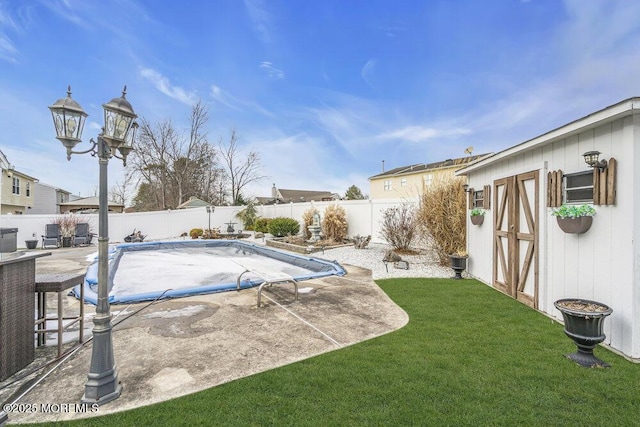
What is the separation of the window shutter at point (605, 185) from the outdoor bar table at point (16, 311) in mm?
6242

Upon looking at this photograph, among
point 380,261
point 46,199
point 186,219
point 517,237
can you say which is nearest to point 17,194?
point 46,199

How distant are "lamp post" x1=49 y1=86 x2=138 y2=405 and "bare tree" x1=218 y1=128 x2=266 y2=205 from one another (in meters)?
26.1

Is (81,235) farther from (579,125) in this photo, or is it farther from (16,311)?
(579,125)

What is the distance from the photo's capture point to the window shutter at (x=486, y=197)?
6.55 meters

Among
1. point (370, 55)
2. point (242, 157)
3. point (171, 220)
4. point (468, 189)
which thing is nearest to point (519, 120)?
point (468, 189)

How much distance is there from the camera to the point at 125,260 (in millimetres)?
10852

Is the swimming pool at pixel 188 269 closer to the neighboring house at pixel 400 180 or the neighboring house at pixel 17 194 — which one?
the neighboring house at pixel 17 194

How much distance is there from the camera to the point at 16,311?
2812 mm

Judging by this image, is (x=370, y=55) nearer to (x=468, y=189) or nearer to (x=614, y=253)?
(x=468, y=189)

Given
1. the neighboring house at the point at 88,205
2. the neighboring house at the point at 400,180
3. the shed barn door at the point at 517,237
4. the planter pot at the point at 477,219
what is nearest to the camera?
the shed barn door at the point at 517,237

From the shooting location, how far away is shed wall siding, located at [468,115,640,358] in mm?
3166

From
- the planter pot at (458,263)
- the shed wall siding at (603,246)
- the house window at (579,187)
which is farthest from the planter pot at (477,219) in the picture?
the house window at (579,187)

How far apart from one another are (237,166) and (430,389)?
2838cm

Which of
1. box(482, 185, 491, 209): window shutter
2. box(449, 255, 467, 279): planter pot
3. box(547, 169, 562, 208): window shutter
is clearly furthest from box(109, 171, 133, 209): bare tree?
box(547, 169, 562, 208): window shutter
